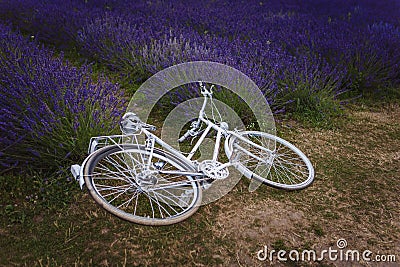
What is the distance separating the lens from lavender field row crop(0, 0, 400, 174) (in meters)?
2.51

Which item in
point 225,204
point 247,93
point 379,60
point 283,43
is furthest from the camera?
point 283,43

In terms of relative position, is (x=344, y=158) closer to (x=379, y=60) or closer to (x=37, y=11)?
(x=379, y=60)

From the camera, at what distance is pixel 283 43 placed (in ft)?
14.7

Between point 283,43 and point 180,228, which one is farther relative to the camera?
point 283,43

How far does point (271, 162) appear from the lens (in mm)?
2555

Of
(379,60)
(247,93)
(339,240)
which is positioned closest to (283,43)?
(379,60)

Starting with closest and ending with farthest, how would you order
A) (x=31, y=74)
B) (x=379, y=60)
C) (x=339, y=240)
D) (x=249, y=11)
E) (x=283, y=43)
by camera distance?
(x=339, y=240) < (x=31, y=74) < (x=379, y=60) < (x=283, y=43) < (x=249, y=11)

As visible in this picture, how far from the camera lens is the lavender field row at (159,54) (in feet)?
8.22

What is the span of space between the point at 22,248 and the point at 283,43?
3.59 meters
